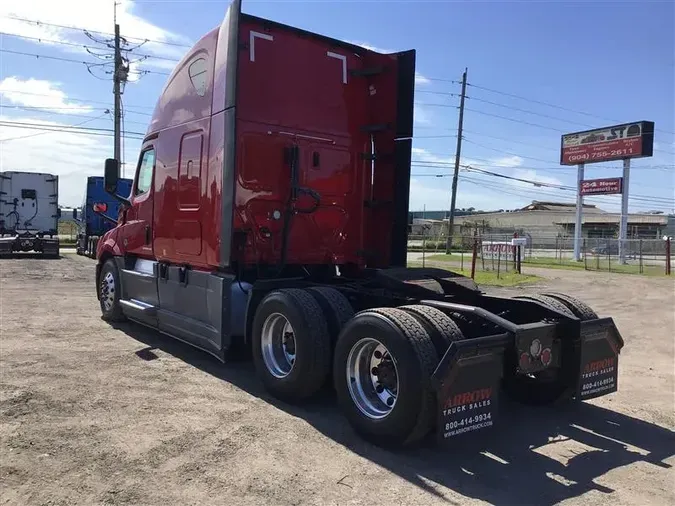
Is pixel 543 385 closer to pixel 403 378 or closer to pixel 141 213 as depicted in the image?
pixel 403 378

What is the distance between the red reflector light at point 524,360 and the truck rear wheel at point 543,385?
0.45m

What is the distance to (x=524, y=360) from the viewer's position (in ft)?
14.7

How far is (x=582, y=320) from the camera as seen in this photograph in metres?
5.10

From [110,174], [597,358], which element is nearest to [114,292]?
[110,174]

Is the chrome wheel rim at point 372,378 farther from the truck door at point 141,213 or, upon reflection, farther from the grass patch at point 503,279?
the grass patch at point 503,279

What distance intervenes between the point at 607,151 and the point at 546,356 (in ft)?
122

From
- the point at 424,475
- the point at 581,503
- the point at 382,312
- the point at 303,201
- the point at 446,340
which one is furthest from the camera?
the point at 303,201

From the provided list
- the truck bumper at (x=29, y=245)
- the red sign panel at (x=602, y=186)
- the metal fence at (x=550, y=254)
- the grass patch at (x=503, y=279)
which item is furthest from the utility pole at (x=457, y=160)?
the truck bumper at (x=29, y=245)

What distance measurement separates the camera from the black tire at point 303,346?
5105mm

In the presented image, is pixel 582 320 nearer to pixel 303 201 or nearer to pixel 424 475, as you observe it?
pixel 424 475

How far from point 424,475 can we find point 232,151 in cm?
376

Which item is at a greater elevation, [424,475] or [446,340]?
[446,340]

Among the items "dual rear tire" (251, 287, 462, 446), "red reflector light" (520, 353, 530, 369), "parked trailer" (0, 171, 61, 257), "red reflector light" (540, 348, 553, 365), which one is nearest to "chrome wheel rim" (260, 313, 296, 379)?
"dual rear tire" (251, 287, 462, 446)

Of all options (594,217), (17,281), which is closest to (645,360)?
(17,281)
